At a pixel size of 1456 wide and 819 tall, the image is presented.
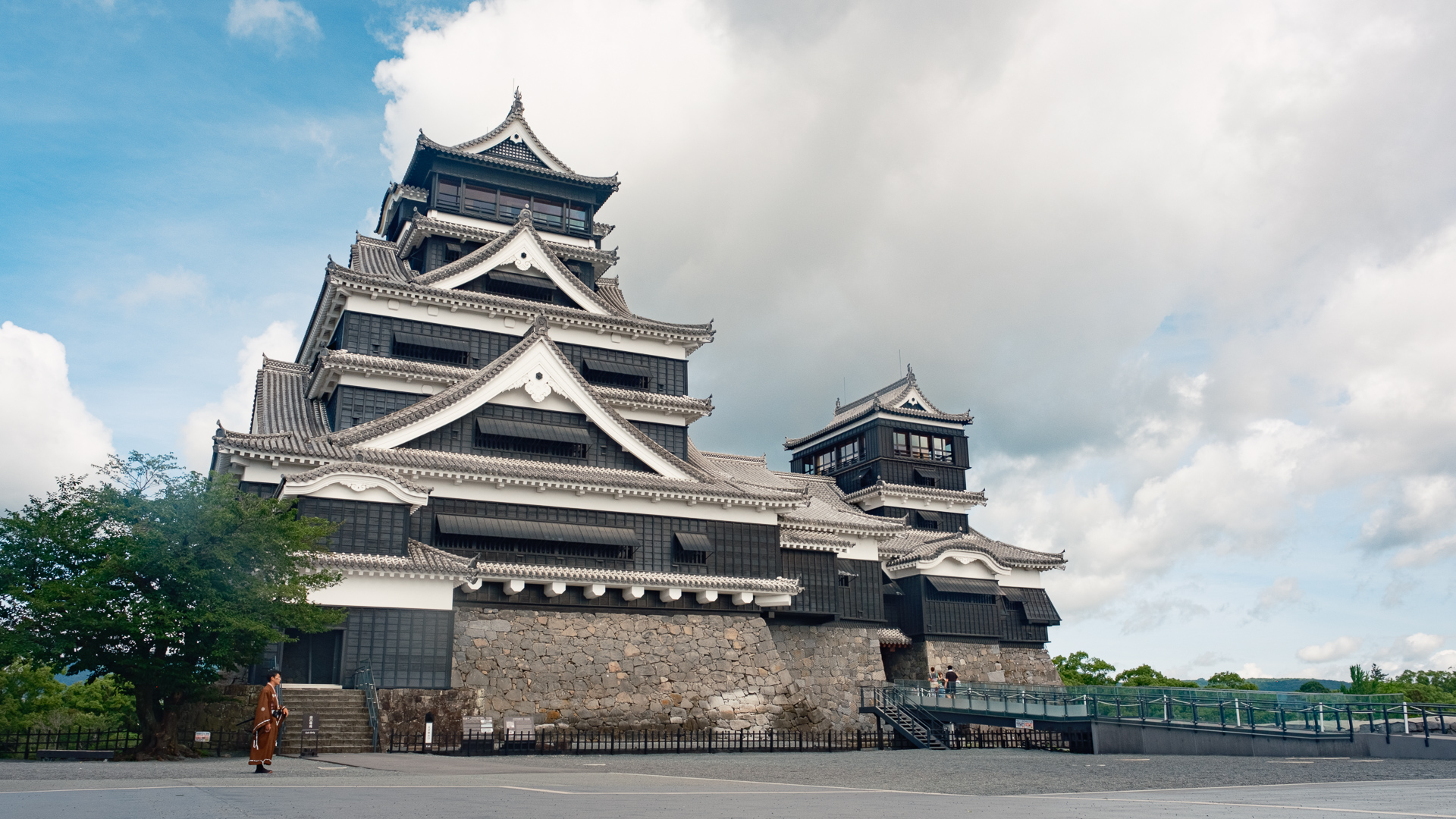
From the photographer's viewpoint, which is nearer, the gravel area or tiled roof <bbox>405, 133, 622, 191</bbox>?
the gravel area

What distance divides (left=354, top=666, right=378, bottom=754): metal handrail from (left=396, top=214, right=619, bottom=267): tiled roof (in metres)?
16.0

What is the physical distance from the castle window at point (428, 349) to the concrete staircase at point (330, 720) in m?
11.5

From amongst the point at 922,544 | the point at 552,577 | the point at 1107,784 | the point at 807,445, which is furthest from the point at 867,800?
the point at 807,445

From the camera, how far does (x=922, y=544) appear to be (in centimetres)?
4288

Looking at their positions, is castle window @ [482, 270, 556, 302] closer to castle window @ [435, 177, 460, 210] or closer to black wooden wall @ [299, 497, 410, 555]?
castle window @ [435, 177, 460, 210]

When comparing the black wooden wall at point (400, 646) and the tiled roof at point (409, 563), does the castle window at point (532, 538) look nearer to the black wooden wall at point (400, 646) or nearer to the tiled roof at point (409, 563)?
the tiled roof at point (409, 563)

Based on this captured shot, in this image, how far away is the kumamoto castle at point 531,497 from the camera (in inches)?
949

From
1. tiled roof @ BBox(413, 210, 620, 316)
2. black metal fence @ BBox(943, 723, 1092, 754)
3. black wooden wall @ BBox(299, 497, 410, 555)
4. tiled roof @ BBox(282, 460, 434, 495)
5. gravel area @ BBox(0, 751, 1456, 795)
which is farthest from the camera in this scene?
tiled roof @ BBox(413, 210, 620, 316)

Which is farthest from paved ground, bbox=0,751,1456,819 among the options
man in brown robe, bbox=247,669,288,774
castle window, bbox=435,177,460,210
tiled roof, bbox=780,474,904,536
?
castle window, bbox=435,177,460,210

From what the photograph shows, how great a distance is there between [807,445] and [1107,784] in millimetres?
40594

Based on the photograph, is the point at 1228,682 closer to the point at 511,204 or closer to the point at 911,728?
the point at 911,728

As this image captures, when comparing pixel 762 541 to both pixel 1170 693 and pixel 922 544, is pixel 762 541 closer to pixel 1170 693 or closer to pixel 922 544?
pixel 1170 693

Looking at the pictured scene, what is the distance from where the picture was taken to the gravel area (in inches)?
520

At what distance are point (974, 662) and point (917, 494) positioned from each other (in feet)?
29.5
